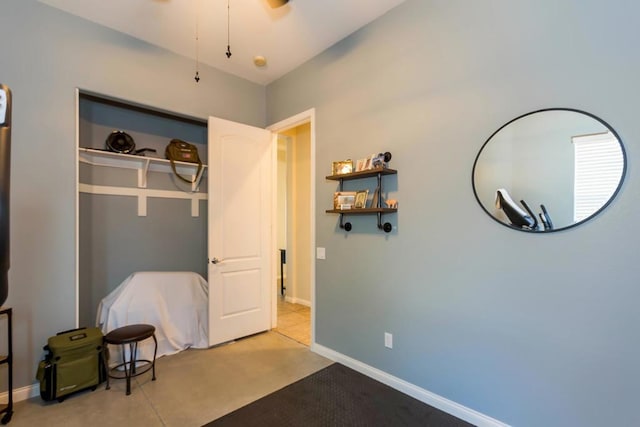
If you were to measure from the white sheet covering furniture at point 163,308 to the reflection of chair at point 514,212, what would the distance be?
293cm

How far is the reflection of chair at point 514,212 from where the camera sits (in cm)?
176

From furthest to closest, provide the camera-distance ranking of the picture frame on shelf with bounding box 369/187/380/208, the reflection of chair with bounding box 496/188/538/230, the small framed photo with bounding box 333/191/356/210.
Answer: the small framed photo with bounding box 333/191/356/210, the picture frame on shelf with bounding box 369/187/380/208, the reflection of chair with bounding box 496/188/538/230

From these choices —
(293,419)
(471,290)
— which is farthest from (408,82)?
(293,419)

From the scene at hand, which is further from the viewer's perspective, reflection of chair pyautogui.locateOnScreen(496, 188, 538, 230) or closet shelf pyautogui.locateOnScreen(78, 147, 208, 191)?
closet shelf pyautogui.locateOnScreen(78, 147, 208, 191)

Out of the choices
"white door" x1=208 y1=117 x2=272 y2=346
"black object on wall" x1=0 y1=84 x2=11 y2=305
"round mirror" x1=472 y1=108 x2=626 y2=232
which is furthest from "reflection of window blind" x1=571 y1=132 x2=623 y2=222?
"white door" x1=208 y1=117 x2=272 y2=346

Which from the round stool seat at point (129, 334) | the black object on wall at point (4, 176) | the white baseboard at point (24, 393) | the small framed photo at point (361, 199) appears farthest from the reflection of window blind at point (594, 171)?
the white baseboard at point (24, 393)

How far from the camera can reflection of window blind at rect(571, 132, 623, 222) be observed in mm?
1521

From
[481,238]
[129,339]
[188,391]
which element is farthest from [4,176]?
[481,238]

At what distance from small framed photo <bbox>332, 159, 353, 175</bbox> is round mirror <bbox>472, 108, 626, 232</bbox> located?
1.03 meters

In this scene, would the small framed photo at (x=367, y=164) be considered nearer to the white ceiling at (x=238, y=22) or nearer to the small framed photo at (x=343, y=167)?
the small framed photo at (x=343, y=167)

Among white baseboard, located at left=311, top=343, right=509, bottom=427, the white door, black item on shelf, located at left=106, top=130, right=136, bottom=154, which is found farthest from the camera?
the white door

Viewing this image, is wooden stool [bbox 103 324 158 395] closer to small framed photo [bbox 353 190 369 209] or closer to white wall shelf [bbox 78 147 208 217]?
white wall shelf [bbox 78 147 208 217]

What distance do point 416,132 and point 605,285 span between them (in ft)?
4.71

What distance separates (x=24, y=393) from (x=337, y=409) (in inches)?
92.0
